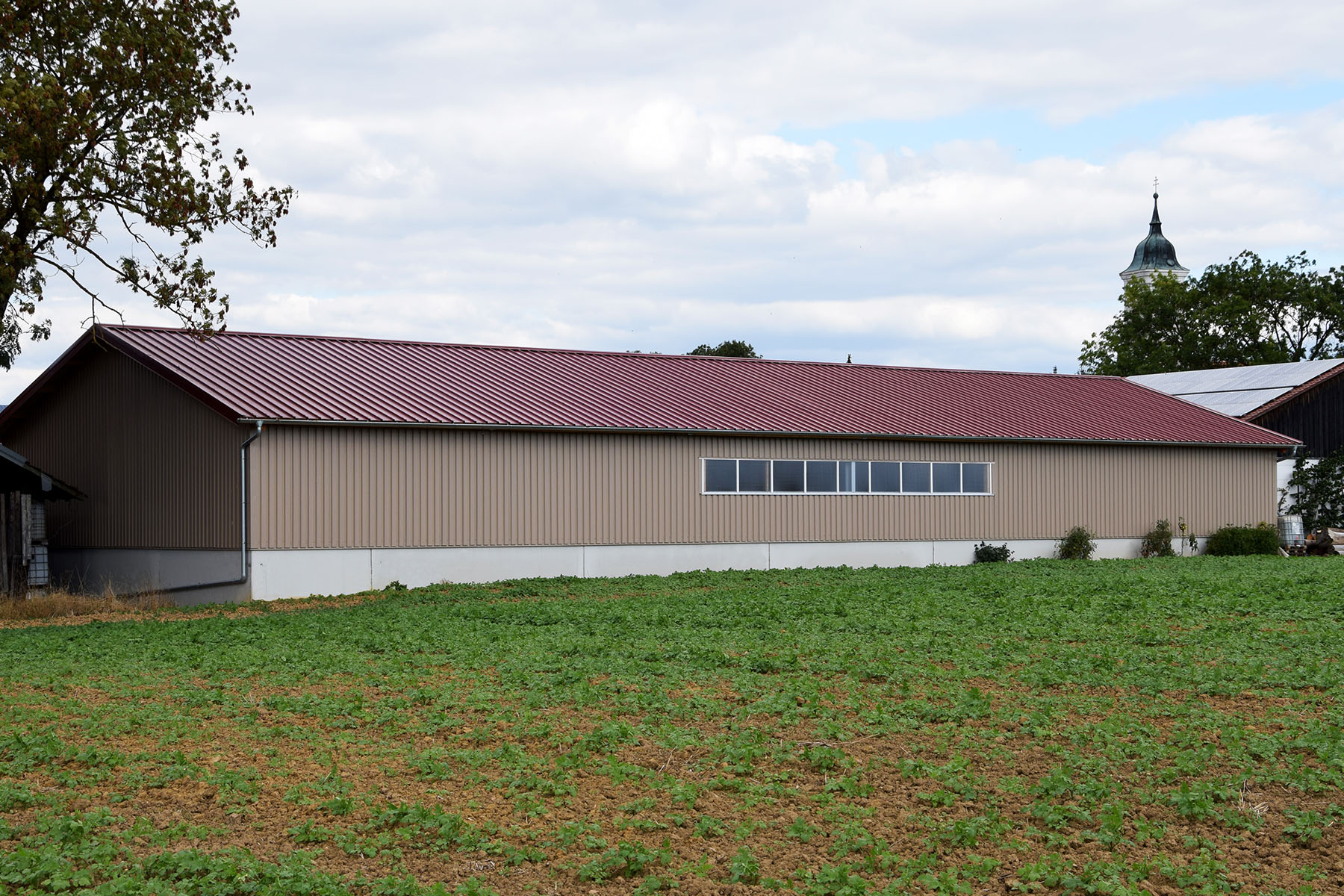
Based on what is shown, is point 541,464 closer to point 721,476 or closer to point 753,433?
point 721,476

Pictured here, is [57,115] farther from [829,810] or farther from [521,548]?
[829,810]

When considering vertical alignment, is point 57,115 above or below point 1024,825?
above

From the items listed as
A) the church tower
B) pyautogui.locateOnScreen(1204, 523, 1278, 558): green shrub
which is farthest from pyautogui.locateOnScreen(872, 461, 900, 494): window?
the church tower

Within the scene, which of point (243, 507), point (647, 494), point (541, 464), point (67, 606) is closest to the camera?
point (67, 606)

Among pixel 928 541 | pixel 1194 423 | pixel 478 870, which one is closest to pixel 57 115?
pixel 478 870

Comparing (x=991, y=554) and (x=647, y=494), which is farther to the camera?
(x=991, y=554)

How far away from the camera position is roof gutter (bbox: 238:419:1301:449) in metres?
23.2

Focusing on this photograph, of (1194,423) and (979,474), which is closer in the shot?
(979,474)

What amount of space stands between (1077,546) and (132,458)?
66.7 feet

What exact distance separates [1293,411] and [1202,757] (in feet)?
120

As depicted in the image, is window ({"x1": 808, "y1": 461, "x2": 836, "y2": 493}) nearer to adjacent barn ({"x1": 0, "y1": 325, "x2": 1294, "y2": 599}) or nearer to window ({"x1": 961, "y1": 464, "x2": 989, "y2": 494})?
adjacent barn ({"x1": 0, "y1": 325, "x2": 1294, "y2": 599})

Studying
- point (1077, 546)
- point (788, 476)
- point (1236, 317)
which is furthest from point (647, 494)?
point (1236, 317)

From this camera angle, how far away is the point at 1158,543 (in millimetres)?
31391

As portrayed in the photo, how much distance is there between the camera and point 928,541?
29031 millimetres
